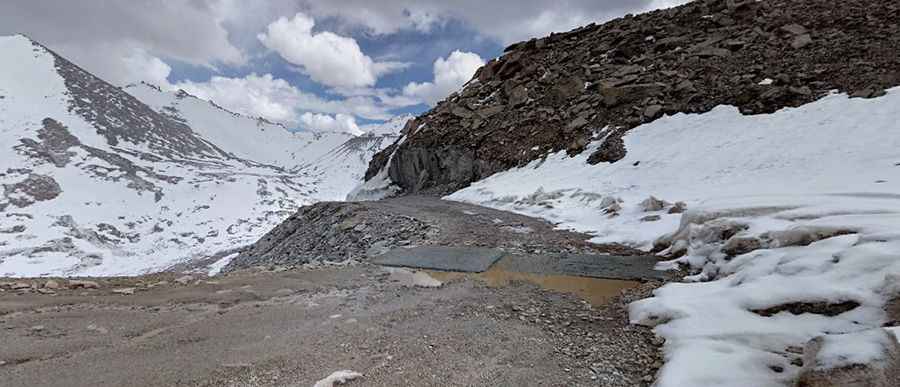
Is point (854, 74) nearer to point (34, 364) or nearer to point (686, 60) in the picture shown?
point (686, 60)

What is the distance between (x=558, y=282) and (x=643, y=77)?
18820 millimetres

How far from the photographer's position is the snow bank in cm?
349

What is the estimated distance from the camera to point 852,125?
1231cm

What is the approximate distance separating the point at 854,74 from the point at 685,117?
543cm

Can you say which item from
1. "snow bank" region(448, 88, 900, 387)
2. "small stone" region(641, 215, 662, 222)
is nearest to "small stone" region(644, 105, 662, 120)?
"snow bank" region(448, 88, 900, 387)

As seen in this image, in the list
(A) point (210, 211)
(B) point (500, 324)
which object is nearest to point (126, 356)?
(B) point (500, 324)

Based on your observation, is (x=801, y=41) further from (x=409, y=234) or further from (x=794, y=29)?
(x=409, y=234)

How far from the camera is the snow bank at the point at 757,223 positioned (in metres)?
3.49

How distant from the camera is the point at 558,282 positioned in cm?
693

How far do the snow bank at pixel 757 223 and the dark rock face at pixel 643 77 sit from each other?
77.4 inches

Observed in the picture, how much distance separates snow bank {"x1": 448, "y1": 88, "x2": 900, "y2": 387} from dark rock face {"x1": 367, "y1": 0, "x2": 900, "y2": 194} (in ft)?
6.45

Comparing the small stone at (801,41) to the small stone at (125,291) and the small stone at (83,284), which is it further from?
the small stone at (83,284)

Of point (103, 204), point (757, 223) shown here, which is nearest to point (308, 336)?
point (757, 223)

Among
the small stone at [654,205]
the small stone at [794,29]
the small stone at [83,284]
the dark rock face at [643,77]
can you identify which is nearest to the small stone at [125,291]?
the small stone at [83,284]
